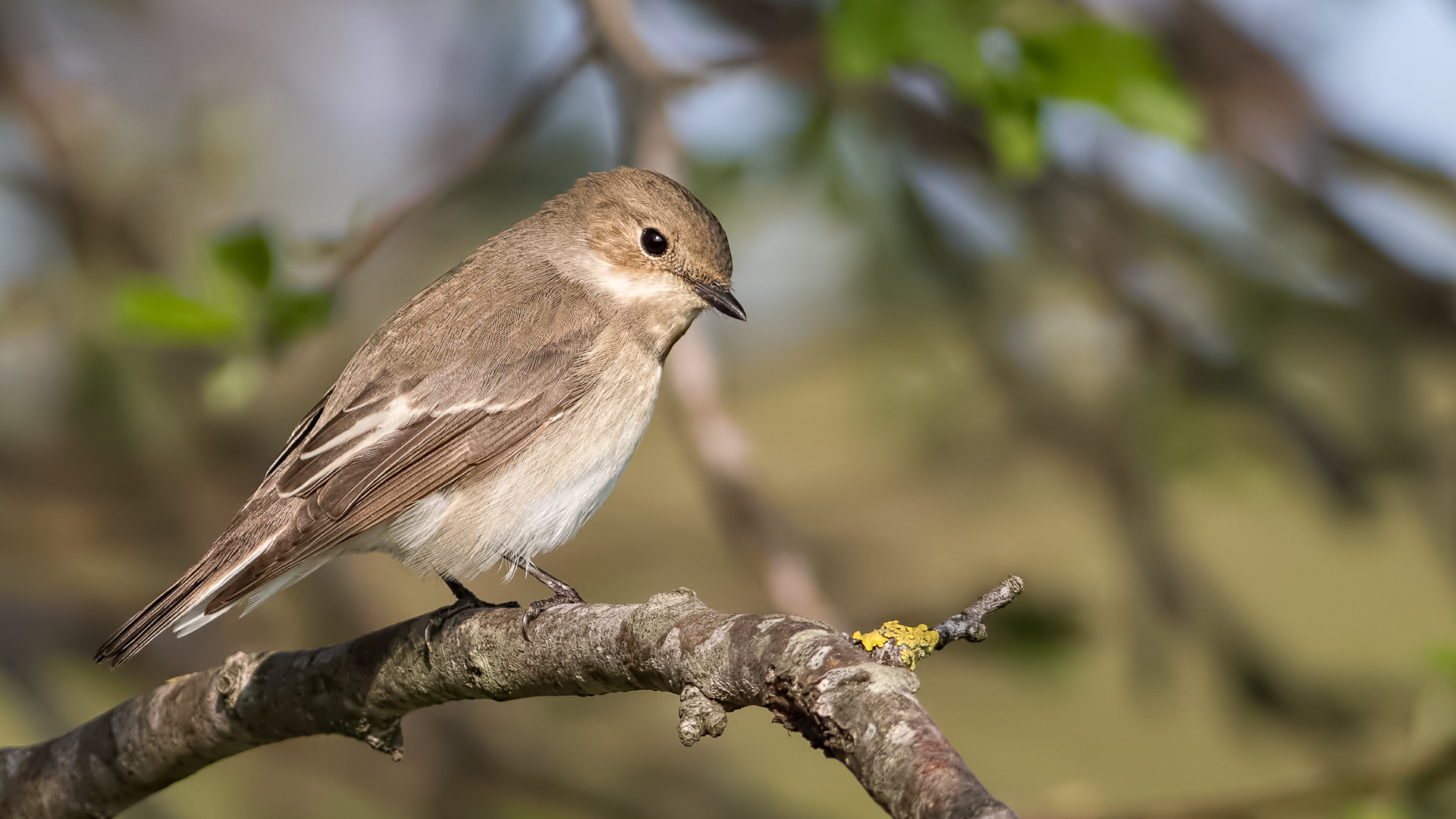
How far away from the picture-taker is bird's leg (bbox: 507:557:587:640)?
2.88m

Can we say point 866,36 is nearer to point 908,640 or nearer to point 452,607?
point 452,607

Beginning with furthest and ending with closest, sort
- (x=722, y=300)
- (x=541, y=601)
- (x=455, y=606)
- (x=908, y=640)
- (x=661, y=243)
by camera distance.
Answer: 1. (x=661, y=243)
2. (x=722, y=300)
3. (x=455, y=606)
4. (x=541, y=601)
5. (x=908, y=640)

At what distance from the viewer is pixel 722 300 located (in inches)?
156

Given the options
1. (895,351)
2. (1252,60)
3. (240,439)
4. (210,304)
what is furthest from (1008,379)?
(240,439)

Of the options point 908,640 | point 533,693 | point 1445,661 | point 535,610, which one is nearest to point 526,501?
point 535,610

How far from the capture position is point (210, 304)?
156 inches

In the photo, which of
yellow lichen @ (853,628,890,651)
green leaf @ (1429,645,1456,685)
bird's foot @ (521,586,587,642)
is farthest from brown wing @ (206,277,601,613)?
green leaf @ (1429,645,1456,685)

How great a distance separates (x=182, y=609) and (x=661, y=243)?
1.89m

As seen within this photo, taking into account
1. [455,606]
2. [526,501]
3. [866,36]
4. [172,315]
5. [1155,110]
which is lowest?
[455,606]

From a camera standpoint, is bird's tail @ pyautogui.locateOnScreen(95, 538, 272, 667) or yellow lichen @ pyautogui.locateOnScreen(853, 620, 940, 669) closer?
yellow lichen @ pyautogui.locateOnScreen(853, 620, 940, 669)

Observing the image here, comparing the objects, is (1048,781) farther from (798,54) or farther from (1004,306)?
(798,54)

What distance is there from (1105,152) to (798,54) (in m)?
1.75

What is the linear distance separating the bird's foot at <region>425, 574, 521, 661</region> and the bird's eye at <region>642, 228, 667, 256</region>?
1274 millimetres

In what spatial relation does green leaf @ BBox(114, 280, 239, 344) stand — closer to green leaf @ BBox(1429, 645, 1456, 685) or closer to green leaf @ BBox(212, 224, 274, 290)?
green leaf @ BBox(212, 224, 274, 290)
